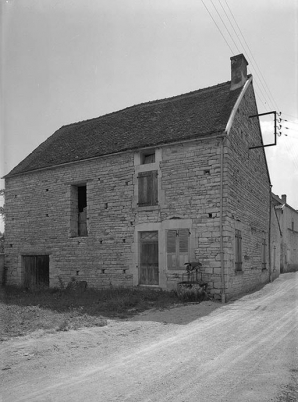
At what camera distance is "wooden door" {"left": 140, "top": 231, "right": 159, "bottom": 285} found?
42.1 feet

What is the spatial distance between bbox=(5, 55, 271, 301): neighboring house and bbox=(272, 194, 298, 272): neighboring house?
8211 mm

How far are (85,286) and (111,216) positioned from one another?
294cm

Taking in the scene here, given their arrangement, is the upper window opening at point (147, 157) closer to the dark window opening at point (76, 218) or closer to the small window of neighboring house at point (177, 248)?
the small window of neighboring house at point (177, 248)

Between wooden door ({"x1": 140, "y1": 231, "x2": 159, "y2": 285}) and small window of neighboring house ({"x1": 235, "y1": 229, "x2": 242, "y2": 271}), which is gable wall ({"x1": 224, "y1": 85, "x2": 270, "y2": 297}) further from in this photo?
wooden door ({"x1": 140, "y1": 231, "x2": 159, "y2": 285})

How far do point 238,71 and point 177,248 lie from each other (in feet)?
24.8

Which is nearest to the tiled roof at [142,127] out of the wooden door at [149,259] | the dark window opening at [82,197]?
the dark window opening at [82,197]

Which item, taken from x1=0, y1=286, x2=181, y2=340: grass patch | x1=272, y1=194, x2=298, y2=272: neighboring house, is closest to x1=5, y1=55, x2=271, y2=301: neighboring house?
x1=0, y1=286, x2=181, y2=340: grass patch

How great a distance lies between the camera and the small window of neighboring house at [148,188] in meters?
13.1

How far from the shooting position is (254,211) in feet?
50.7

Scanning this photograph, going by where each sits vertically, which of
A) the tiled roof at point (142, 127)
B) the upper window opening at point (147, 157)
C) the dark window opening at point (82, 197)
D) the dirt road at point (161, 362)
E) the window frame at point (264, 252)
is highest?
the tiled roof at point (142, 127)

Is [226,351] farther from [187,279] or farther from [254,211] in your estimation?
[254,211]

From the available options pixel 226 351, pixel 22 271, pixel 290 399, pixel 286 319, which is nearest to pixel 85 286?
pixel 22 271

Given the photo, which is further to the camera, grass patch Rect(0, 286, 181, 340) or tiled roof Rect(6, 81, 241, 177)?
tiled roof Rect(6, 81, 241, 177)

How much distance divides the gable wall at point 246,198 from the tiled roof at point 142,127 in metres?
0.93
